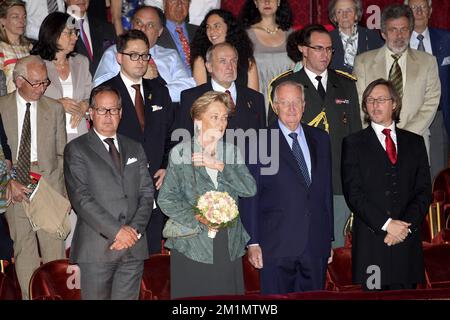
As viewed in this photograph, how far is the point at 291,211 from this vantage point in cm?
615

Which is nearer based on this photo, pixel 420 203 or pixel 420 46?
pixel 420 203

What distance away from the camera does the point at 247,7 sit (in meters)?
8.06

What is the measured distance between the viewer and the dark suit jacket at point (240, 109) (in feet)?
22.1

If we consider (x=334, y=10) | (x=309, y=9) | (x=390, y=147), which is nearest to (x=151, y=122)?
(x=390, y=147)

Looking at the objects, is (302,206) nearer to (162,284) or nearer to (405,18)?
(162,284)

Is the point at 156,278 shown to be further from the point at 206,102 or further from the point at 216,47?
the point at 216,47

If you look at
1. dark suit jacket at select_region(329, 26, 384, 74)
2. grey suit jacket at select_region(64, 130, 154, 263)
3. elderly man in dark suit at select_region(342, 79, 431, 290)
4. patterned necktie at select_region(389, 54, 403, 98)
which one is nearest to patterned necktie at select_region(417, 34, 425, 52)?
dark suit jacket at select_region(329, 26, 384, 74)

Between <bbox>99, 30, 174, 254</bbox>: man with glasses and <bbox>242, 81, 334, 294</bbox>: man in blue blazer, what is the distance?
991 millimetres

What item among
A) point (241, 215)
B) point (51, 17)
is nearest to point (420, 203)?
point (241, 215)

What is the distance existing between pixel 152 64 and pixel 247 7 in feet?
3.78

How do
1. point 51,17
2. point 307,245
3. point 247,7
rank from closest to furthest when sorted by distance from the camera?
point 307,245 → point 51,17 → point 247,7

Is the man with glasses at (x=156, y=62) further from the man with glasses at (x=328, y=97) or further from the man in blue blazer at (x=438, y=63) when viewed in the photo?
the man in blue blazer at (x=438, y=63)

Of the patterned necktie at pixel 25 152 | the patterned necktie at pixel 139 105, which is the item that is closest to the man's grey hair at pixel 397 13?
the patterned necktie at pixel 139 105

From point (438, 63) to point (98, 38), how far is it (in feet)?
10.4
